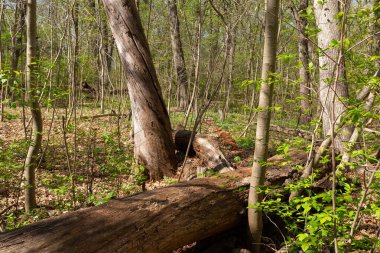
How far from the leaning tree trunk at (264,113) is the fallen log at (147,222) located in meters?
0.28

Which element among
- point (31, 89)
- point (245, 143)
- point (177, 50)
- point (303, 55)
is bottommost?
point (245, 143)

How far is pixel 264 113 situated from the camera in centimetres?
299

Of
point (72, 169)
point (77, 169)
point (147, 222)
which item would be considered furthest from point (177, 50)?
point (147, 222)

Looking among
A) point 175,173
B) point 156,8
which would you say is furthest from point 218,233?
point 156,8

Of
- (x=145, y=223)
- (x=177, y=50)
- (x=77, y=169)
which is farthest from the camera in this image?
(x=177, y=50)

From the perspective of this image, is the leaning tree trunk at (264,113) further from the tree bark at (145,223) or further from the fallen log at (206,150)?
the fallen log at (206,150)

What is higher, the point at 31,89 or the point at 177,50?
the point at 177,50

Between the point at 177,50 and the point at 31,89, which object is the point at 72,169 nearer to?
the point at 31,89

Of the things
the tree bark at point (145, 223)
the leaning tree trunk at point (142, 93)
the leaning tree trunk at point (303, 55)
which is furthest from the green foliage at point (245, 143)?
the tree bark at point (145, 223)

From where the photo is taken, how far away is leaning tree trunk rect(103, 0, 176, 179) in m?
5.53

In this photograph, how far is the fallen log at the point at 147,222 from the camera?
7.54ft

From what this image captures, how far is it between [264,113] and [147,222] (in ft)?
5.17

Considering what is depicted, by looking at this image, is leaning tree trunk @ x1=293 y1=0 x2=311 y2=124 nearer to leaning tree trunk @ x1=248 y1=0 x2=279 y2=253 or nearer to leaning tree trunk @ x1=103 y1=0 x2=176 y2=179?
leaning tree trunk @ x1=248 y1=0 x2=279 y2=253

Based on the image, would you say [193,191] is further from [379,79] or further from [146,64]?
[146,64]
